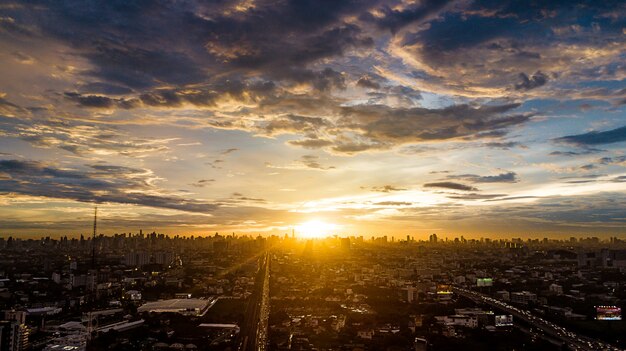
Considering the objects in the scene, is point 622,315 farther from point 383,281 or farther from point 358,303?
point 383,281

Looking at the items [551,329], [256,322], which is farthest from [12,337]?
[551,329]

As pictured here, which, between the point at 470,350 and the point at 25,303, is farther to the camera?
the point at 25,303

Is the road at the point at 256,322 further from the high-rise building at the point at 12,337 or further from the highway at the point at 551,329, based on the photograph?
the highway at the point at 551,329

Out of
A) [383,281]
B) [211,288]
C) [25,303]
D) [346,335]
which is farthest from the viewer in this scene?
[383,281]

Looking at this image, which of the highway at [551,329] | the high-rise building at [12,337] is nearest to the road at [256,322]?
the high-rise building at [12,337]

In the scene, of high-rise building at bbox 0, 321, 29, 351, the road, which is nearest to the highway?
the road

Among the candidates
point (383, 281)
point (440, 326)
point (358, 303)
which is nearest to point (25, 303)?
point (358, 303)
